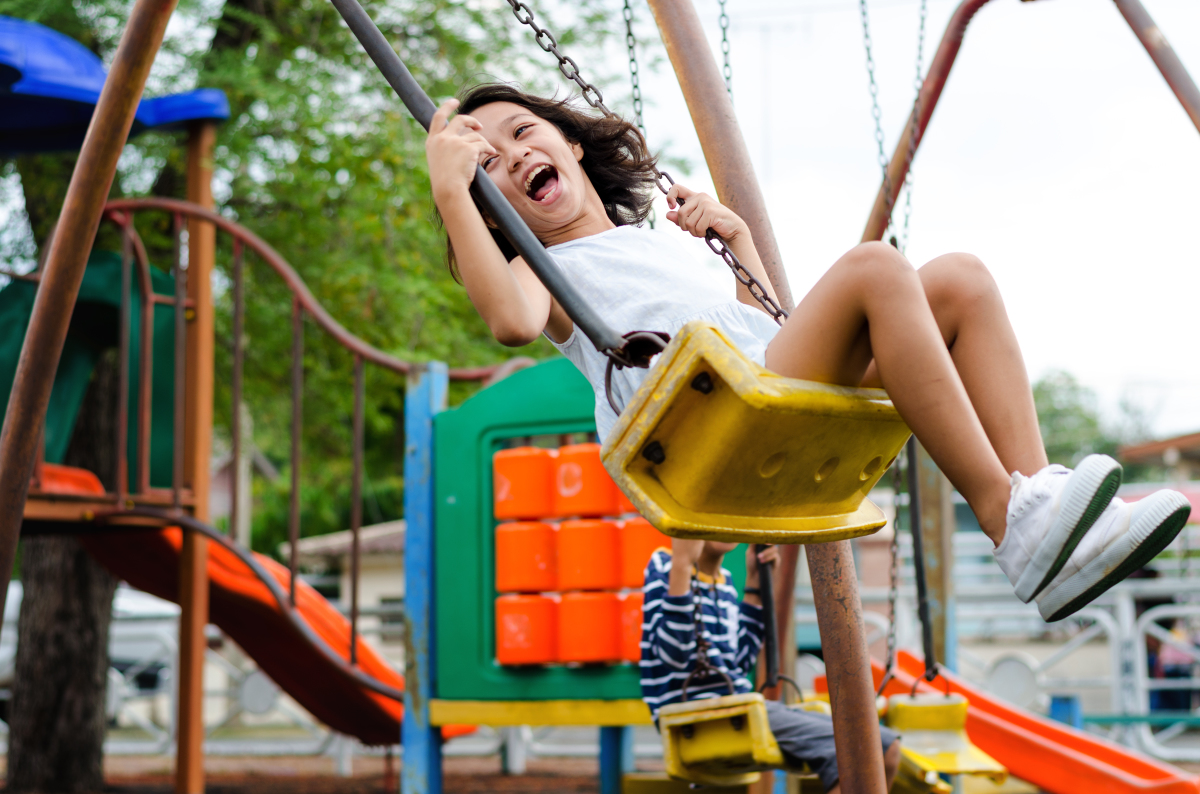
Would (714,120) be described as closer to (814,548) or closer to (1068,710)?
(814,548)

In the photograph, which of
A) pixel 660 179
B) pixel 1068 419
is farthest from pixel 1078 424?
pixel 660 179

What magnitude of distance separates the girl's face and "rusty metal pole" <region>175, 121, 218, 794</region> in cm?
348

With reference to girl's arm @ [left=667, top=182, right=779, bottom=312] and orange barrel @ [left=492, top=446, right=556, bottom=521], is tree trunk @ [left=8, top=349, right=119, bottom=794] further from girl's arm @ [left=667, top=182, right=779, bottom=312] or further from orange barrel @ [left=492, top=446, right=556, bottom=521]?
girl's arm @ [left=667, top=182, right=779, bottom=312]

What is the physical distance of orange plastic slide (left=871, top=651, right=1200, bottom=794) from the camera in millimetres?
3875

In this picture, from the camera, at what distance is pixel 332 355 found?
294 inches

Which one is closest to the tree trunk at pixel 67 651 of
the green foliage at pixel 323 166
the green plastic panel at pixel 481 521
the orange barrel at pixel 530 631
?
the green foliage at pixel 323 166

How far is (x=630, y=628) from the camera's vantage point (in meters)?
4.14

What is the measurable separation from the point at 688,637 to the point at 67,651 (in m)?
4.83

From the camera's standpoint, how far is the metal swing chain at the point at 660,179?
1.93m

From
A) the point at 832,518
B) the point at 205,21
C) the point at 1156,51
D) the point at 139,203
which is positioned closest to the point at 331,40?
the point at 205,21

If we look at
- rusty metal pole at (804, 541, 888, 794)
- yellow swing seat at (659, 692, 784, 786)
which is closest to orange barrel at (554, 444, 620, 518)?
yellow swing seat at (659, 692, 784, 786)

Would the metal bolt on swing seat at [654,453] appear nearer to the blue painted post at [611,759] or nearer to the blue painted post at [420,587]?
the blue painted post at [420,587]

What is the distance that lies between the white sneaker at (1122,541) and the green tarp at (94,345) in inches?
182

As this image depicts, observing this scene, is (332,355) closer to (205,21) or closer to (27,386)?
(205,21)
